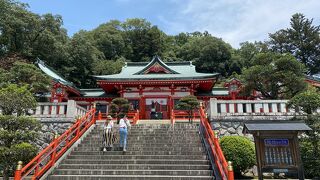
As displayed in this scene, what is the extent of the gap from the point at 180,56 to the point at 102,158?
143ft

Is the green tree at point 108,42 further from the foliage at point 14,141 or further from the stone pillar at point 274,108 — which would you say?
the foliage at point 14,141

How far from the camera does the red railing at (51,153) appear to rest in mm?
7695

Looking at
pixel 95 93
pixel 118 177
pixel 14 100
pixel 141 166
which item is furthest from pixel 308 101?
pixel 95 93

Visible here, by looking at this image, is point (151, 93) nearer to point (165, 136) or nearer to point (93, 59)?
point (165, 136)

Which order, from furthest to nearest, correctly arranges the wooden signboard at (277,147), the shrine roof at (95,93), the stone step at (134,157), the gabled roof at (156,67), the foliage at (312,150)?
1. the shrine roof at (95,93)
2. the gabled roof at (156,67)
3. the stone step at (134,157)
4. the foliage at (312,150)
5. the wooden signboard at (277,147)

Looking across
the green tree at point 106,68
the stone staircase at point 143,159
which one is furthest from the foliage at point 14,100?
the green tree at point 106,68

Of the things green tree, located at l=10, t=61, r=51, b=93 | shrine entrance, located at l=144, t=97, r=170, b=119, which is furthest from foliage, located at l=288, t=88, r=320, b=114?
green tree, located at l=10, t=61, r=51, b=93

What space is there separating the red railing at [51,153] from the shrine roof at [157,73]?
881 centimetres

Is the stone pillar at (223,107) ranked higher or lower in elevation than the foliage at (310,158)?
higher

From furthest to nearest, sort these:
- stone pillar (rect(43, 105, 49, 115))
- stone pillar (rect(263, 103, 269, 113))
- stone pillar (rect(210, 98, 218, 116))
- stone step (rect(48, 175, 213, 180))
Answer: stone pillar (rect(43, 105, 49, 115))
stone pillar (rect(210, 98, 218, 116))
stone pillar (rect(263, 103, 269, 113))
stone step (rect(48, 175, 213, 180))

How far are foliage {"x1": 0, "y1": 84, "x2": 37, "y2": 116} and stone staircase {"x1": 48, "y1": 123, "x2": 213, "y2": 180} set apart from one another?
2.67m

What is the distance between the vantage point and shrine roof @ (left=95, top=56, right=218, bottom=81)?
21.6 m

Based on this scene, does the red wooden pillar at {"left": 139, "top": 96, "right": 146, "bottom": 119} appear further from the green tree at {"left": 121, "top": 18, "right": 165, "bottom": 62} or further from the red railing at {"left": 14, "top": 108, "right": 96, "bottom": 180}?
the green tree at {"left": 121, "top": 18, "right": 165, "bottom": 62}

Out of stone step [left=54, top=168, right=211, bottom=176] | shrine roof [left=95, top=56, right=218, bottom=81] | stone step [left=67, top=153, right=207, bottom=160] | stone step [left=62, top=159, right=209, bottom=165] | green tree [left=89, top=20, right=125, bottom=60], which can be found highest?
green tree [left=89, top=20, right=125, bottom=60]
